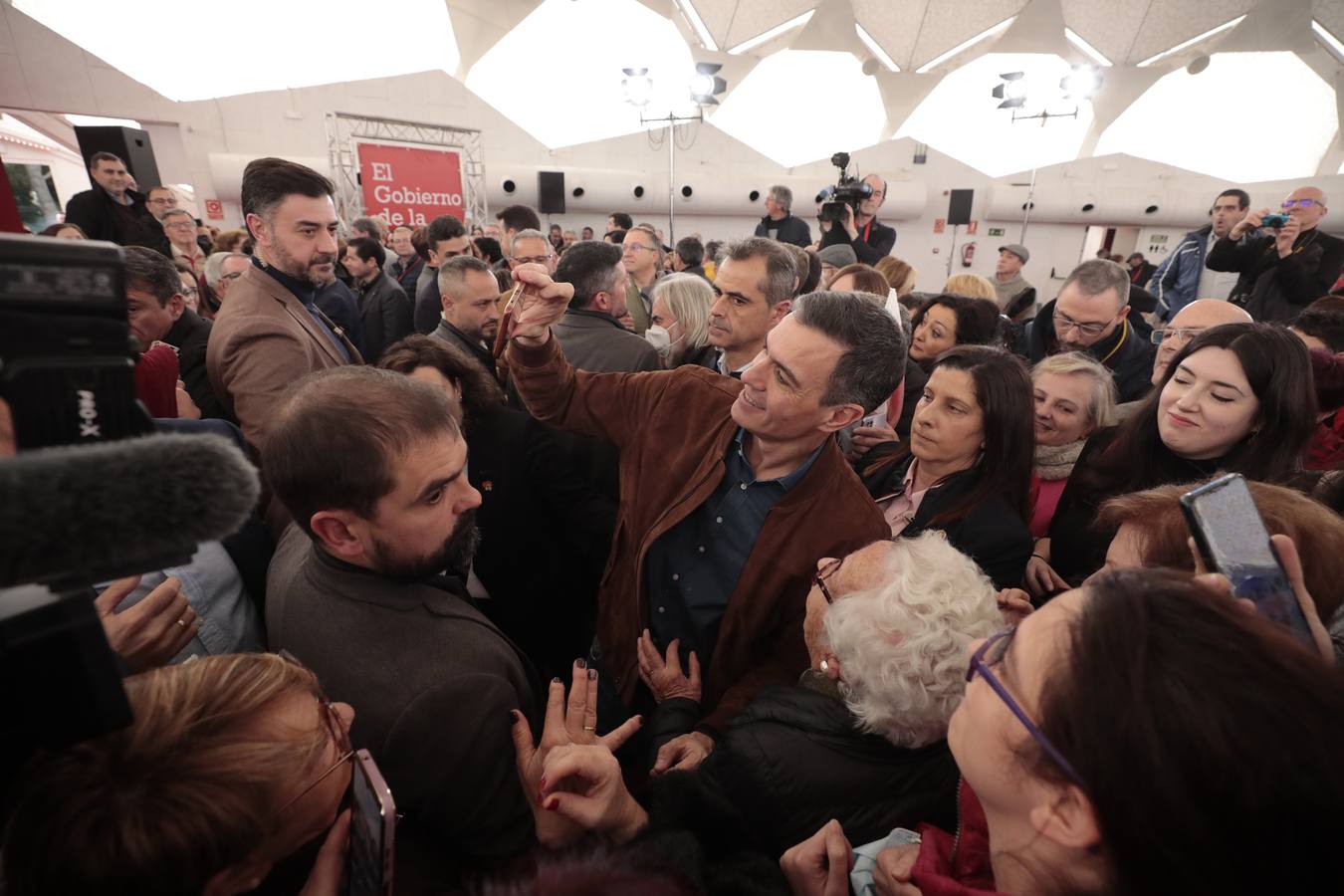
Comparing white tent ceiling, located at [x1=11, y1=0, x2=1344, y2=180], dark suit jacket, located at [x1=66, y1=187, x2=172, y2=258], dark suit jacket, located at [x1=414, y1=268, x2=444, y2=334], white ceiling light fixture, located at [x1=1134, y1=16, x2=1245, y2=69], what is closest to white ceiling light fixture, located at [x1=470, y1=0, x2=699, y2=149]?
white tent ceiling, located at [x1=11, y1=0, x2=1344, y2=180]

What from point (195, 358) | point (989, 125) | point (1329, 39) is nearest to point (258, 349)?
point (195, 358)

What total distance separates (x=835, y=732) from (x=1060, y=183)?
19.8 m

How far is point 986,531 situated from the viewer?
2.01 metres

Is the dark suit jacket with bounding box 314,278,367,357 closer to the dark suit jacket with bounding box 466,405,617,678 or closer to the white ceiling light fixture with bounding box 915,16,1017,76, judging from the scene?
the dark suit jacket with bounding box 466,405,617,678

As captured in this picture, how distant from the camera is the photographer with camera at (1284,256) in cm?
452

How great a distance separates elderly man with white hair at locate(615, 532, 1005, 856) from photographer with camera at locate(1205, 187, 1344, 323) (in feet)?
17.7

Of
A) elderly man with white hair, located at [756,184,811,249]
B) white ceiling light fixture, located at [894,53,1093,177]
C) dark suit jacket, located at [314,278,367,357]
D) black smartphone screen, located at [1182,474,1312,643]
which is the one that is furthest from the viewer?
white ceiling light fixture, located at [894,53,1093,177]

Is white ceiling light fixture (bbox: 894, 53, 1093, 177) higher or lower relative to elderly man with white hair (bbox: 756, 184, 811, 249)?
higher

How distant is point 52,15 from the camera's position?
10062mm

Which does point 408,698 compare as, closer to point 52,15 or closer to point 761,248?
point 761,248

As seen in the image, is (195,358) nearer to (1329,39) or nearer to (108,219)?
(108,219)

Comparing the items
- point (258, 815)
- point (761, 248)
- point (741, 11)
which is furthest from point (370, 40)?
point (258, 815)

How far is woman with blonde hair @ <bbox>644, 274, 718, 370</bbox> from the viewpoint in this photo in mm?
3635

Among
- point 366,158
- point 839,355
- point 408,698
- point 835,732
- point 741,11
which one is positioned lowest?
point 835,732
